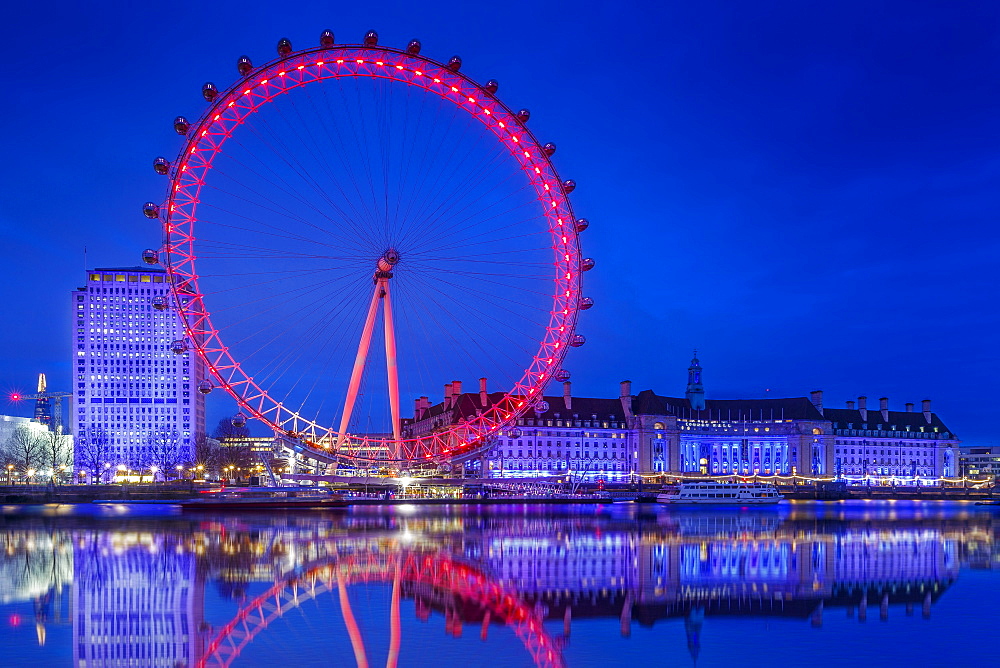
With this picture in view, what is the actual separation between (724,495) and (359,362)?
54.6m

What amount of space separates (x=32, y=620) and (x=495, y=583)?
11131 millimetres

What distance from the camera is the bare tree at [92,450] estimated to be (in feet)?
478

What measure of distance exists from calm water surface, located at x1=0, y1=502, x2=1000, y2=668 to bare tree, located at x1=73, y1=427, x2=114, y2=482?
108 metres

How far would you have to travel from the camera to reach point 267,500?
76.2 m

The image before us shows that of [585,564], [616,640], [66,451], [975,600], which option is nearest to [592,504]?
[585,564]

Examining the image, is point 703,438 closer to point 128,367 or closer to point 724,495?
point 724,495

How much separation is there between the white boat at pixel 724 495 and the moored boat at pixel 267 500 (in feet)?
107

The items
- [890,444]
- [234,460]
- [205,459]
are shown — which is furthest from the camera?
[890,444]

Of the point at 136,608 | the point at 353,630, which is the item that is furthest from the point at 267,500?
the point at 353,630

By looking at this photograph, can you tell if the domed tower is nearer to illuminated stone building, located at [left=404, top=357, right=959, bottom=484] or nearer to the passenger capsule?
illuminated stone building, located at [left=404, top=357, right=959, bottom=484]

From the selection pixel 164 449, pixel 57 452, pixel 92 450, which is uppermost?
pixel 57 452

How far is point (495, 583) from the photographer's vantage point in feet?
87.7

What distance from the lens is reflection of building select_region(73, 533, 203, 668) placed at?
58.2 feet

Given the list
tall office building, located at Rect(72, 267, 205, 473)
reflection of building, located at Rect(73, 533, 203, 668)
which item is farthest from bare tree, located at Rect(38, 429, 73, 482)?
reflection of building, located at Rect(73, 533, 203, 668)
